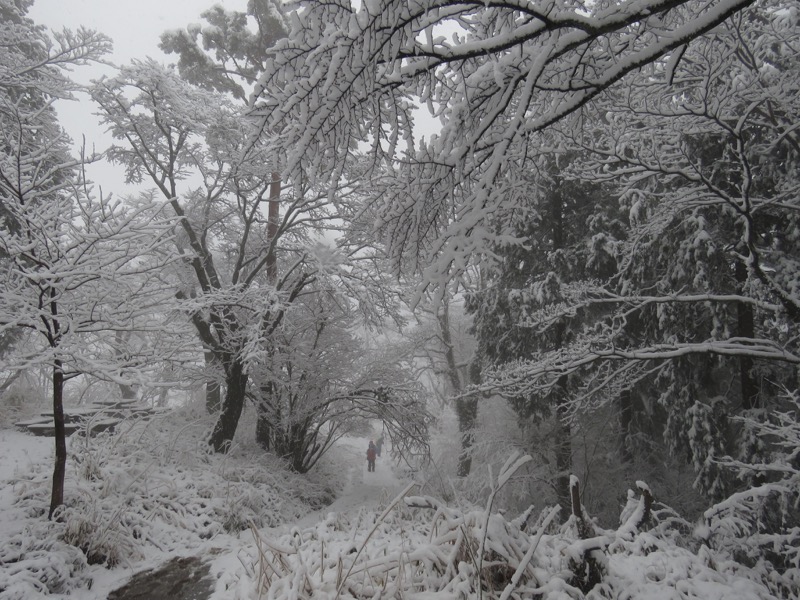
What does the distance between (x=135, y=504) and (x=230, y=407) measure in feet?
11.6

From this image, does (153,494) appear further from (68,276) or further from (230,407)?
(68,276)

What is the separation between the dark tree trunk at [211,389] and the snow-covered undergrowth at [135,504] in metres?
1.24

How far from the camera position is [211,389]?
10.8 metres

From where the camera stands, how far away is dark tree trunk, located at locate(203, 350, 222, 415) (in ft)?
30.9

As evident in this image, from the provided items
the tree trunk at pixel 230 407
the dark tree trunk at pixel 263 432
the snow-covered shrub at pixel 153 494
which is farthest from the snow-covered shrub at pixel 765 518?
the dark tree trunk at pixel 263 432

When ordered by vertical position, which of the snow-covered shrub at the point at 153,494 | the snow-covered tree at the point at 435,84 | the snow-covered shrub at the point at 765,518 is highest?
the snow-covered tree at the point at 435,84

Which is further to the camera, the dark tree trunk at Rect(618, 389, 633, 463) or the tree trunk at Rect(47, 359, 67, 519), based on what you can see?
the dark tree trunk at Rect(618, 389, 633, 463)

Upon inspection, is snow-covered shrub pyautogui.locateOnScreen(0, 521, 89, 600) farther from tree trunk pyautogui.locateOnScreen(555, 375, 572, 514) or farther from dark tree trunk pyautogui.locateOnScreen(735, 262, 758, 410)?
dark tree trunk pyautogui.locateOnScreen(735, 262, 758, 410)

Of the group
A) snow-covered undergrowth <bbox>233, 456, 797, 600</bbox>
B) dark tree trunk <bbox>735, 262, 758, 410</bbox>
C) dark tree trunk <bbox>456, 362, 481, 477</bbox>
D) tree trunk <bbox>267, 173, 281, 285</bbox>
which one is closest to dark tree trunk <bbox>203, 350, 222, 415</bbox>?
tree trunk <bbox>267, 173, 281, 285</bbox>

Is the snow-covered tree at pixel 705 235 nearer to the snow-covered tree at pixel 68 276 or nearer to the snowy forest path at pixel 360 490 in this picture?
the snowy forest path at pixel 360 490

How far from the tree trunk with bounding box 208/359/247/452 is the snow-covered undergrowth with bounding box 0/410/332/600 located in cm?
35

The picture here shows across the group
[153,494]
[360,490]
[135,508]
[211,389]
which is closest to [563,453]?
[360,490]

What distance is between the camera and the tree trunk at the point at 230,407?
9.03 metres

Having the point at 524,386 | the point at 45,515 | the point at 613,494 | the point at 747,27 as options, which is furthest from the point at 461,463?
the point at 747,27
